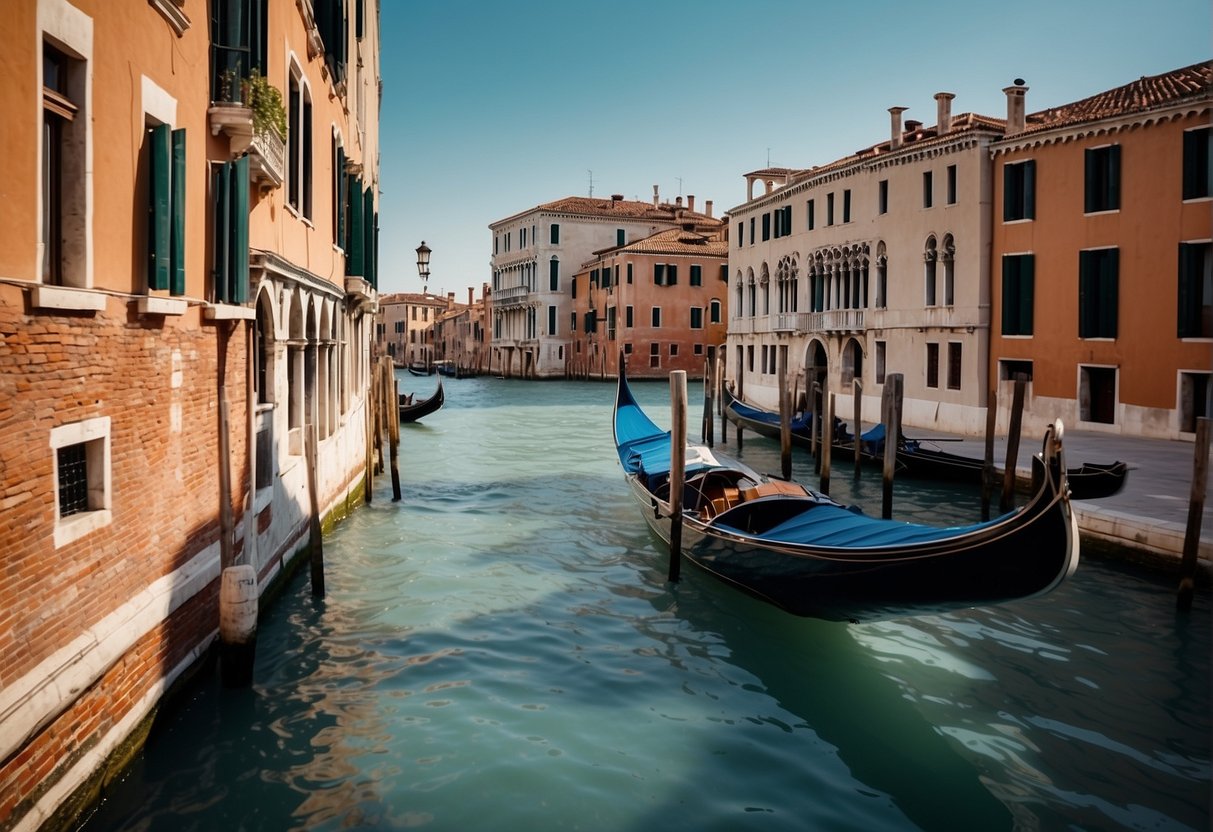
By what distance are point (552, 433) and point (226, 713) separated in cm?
1390

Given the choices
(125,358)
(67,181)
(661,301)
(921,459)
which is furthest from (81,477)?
(661,301)

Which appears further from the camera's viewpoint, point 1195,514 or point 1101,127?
point 1101,127

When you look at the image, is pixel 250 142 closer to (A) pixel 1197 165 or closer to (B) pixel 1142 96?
(A) pixel 1197 165

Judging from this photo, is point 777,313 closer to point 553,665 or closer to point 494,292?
point 553,665

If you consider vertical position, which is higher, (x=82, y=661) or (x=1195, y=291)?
(x=1195, y=291)

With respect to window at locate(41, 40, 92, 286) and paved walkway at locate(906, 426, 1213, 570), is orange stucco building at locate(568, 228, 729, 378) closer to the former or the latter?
paved walkway at locate(906, 426, 1213, 570)

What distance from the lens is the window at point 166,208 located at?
3.64m

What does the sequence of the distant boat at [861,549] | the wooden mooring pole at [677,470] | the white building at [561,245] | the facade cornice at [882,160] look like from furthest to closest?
the white building at [561,245]
the facade cornice at [882,160]
the wooden mooring pole at [677,470]
the distant boat at [861,549]

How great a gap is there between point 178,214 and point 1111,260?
1109 cm

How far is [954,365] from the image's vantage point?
14.4 meters

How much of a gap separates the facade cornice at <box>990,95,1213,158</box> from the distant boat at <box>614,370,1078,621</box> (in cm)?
700

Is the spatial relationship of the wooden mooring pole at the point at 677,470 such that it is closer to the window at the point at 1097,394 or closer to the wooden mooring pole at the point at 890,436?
the wooden mooring pole at the point at 890,436

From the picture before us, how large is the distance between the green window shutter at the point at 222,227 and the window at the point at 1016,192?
11169 mm

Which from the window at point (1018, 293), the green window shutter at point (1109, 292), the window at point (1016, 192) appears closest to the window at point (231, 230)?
the green window shutter at point (1109, 292)
